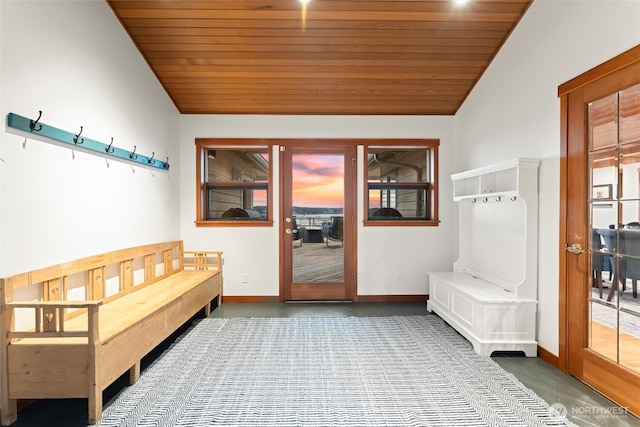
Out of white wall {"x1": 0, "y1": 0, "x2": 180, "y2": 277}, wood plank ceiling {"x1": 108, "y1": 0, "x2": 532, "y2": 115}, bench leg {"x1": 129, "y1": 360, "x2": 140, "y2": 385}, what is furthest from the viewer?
wood plank ceiling {"x1": 108, "y1": 0, "x2": 532, "y2": 115}

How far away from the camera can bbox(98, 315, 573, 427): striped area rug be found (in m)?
2.00

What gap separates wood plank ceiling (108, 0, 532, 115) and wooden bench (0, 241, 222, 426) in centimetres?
213

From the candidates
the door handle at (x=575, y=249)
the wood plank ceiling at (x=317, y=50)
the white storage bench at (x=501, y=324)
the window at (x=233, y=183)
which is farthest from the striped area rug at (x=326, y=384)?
the wood plank ceiling at (x=317, y=50)

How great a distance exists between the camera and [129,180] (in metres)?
3.32

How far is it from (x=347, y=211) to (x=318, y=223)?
1.41 ft

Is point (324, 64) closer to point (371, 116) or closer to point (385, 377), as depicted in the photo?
point (371, 116)

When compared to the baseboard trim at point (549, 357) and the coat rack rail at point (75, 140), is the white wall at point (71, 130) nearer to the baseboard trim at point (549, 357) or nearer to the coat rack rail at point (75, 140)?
the coat rack rail at point (75, 140)

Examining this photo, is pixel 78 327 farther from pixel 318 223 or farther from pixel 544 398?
pixel 544 398

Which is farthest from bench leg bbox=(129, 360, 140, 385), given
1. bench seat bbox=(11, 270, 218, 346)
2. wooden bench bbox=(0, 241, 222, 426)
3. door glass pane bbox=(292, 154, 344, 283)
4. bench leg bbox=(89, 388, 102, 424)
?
door glass pane bbox=(292, 154, 344, 283)

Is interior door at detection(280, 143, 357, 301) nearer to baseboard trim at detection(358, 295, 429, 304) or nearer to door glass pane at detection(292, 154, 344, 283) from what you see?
door glass pane at detection(292, 154, 344, 283)

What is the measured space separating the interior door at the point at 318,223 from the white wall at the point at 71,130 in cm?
167

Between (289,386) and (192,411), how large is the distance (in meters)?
0.64

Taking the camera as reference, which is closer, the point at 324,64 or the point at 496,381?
the point at 496,381

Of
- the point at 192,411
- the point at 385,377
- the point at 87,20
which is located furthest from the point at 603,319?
the point at 87,20
